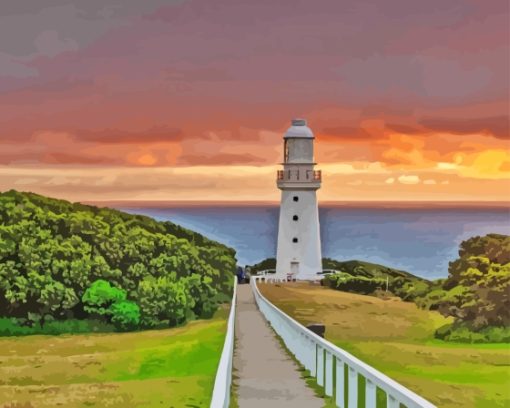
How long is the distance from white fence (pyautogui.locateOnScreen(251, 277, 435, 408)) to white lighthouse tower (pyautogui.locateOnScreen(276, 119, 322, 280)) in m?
34.0

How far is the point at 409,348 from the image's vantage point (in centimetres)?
2336

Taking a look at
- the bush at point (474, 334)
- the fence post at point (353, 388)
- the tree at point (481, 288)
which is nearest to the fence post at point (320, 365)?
the fence post at point (353, 388)

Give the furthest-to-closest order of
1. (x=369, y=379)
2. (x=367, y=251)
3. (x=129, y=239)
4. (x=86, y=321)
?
(x=367, y=251) → (x=129, y=239) → (x=86, y=321) → (x=369, y=379)

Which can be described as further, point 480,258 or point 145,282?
point 145,282

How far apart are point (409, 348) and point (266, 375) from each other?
29.2 feet

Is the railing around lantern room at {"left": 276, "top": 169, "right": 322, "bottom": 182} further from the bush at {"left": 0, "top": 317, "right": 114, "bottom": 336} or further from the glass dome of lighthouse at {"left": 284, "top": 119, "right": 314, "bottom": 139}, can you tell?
the bush at {"left": 0, "top": 317, "right": 114, "bottom": 336}

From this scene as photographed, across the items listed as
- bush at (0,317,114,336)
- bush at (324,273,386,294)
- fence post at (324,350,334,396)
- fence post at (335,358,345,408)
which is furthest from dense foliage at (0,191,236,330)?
fence post at (335,358,345,408)

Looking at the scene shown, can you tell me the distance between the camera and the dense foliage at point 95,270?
118 ft

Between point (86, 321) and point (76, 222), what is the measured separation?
596 cm

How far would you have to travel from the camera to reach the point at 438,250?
513 feet

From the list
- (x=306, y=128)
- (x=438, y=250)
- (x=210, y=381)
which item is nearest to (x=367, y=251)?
(x=438, y=250)

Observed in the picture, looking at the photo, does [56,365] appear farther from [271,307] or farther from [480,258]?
[480,258]

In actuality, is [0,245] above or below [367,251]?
below

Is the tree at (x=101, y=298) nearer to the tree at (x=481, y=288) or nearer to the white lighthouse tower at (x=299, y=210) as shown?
the tree at (x=481, y=288)
